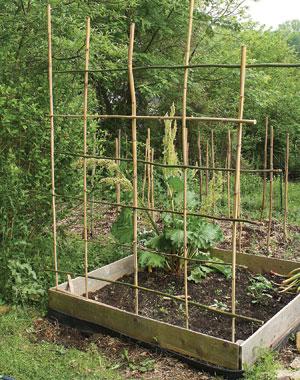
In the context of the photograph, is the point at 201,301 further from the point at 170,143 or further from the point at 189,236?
the point at 170,143

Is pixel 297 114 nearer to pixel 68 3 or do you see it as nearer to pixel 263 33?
pixel 263 33

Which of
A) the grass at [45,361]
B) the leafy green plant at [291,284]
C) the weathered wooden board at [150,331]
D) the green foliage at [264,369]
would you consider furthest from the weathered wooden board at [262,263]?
the grass at [45,361]

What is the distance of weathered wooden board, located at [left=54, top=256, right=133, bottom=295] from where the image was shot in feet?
13.3

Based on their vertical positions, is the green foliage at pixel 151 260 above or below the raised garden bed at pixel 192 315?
above

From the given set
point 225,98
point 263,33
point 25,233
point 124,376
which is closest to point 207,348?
point 124,376

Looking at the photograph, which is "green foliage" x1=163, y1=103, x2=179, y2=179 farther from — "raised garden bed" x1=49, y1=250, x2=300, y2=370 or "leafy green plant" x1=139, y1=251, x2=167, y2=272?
"raised garden bed" x1=49, y1=250, x2=300, y2=370

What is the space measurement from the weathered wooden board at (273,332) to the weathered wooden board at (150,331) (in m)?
0.10

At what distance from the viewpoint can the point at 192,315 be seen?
3666 millimetres

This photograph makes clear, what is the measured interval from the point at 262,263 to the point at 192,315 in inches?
45.6

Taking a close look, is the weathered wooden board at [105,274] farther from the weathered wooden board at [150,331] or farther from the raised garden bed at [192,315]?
the weathered wooden board at [150,331]

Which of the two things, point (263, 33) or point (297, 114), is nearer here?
point (297, 114)

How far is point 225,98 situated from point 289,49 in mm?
5009

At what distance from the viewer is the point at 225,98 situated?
34.6ft

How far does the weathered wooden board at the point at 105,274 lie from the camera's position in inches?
160
